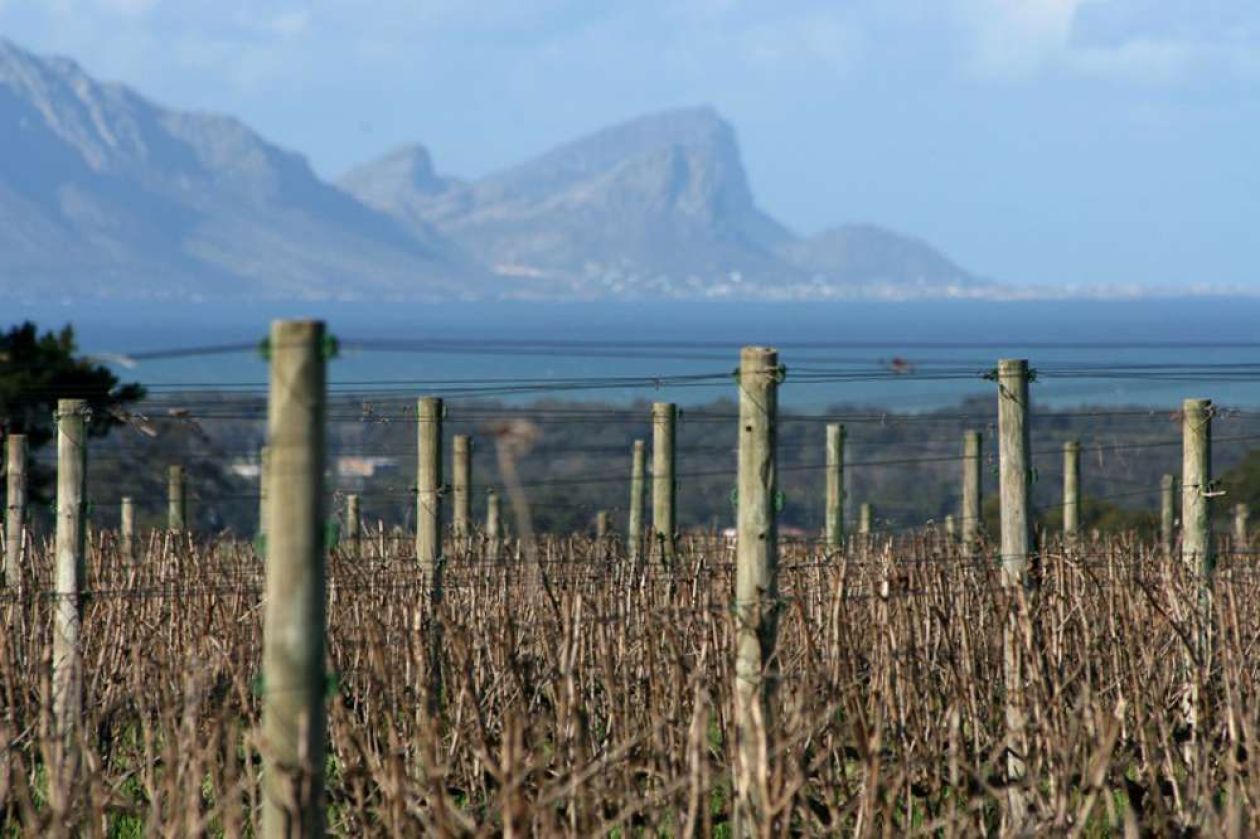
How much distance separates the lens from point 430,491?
8.80 meters

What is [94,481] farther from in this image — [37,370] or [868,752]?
[868,752]

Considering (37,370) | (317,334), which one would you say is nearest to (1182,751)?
(317,334)

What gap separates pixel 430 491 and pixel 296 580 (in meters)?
4.72

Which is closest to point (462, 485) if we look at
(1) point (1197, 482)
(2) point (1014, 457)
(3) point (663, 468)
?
(3) point (663, 468)

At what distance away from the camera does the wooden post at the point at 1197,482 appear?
832 cm

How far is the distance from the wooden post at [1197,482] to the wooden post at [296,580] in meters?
4.94

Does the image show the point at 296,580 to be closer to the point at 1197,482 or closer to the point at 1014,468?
the point at 1014,468

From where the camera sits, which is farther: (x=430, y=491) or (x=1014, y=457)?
(x=430, y=491)

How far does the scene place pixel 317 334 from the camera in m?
4.05

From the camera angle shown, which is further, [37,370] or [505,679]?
[37,370]

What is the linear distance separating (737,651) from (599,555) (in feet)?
17.5

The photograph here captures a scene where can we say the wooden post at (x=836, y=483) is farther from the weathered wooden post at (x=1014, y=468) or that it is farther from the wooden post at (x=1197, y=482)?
the weathered wooden post at (x=1014, y=468)

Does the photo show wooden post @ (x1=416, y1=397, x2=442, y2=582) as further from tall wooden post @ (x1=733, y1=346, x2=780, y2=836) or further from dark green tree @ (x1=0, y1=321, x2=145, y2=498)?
dark green tree @ (x1=0, y1=321, x2=145, y2=498)

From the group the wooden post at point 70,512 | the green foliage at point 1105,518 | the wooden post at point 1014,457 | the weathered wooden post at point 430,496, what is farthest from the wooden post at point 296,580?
the green foliage at point 1105,518
